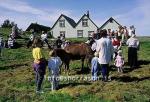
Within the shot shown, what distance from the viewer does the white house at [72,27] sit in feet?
298

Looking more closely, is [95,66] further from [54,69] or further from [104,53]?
[54,69]

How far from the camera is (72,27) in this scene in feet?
303

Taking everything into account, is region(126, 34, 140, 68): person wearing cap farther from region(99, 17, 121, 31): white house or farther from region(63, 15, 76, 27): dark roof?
region(63, 15, 76, 27): dark roof

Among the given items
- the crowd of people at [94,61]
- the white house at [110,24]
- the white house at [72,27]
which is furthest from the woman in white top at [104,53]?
the white house at [72,27]

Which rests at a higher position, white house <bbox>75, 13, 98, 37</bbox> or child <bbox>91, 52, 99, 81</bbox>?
white house <bbox>75, 13, 98, 37</bbox>

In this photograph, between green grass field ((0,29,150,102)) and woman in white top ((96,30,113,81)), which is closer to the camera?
green grass field ((0,29,150,102))

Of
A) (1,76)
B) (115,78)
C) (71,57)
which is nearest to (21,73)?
(1,76)

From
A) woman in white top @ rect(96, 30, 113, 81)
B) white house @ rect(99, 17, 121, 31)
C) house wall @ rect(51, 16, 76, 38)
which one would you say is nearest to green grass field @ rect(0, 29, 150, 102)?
woman in white top @ rect(96, 30, 113, 81)

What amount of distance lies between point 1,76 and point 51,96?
6.16 meters

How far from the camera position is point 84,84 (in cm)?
1889

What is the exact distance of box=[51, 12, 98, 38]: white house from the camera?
9075 centimetres

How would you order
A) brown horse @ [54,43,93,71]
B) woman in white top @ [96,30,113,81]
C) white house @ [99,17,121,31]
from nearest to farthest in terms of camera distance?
woman in white top @ [96,30,113,81]
brown horse @ [54,43,93,71]
white house @ [99,17,121,31]

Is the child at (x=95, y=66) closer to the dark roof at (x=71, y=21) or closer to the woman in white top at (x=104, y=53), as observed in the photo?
the woman in white top at (x=104, y=53)

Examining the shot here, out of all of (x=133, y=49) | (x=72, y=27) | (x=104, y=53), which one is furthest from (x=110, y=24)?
(x=104, y=53)
